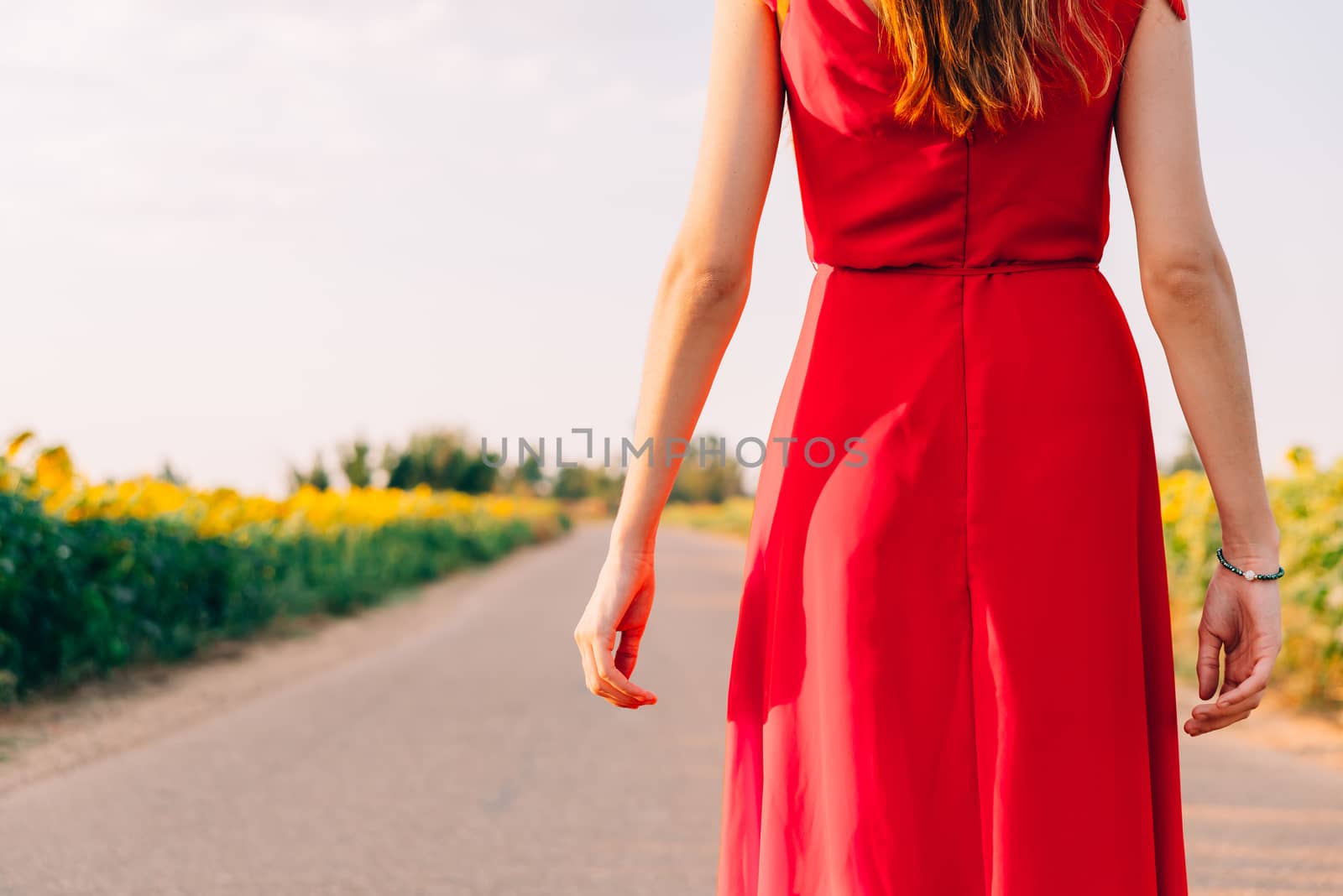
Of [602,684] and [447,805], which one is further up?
[602,684]

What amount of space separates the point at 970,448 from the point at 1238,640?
1.55ft

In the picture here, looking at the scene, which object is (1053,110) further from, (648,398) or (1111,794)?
(1111,794)

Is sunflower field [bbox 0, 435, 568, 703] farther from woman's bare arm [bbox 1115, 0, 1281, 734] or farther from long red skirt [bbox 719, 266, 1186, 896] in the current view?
woman's bare arm [bbox 1115, 0, 1281, 734]

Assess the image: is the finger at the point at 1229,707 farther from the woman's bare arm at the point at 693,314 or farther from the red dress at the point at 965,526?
the woman's bare arm at the point at 693,314

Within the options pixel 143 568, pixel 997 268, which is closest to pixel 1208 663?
pixel 997 268

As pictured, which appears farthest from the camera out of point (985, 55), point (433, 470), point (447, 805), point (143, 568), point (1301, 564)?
point (433, 470)

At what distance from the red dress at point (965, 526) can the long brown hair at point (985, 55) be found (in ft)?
0.09

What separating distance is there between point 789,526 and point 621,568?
23 cm

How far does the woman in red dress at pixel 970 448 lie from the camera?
4.56 ft

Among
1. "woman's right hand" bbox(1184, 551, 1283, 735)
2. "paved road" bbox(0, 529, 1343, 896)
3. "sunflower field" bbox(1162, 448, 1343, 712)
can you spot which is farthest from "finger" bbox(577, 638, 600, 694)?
"sunflower field" bbox(1162, 448, 1343, 712)

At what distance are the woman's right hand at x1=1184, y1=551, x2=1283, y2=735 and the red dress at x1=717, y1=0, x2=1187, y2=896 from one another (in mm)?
71

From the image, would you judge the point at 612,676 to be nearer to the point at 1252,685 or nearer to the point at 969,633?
the point at 969,633

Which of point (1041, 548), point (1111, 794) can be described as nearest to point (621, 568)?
point (1041, 548)

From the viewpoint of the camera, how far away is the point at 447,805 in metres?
4.05
